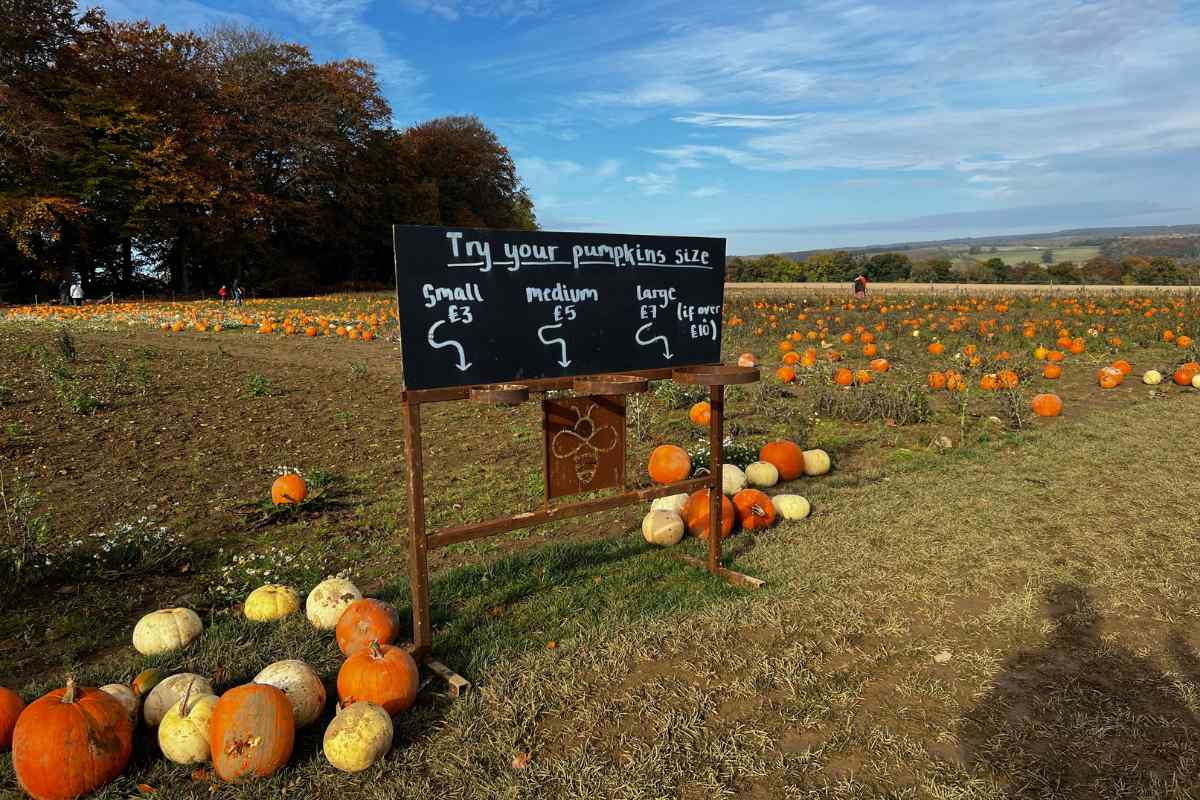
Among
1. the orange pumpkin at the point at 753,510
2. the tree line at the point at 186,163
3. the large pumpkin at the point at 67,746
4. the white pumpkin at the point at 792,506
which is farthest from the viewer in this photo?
the tree line at the point at 186,163

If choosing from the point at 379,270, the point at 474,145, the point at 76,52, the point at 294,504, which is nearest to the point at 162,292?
the point at 76,52

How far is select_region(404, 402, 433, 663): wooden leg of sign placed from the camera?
3.88 m

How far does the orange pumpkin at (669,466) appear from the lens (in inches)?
266

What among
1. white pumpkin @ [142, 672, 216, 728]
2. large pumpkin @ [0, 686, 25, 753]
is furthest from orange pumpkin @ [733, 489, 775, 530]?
large pumpkin @ [0, 686, 25, 753]

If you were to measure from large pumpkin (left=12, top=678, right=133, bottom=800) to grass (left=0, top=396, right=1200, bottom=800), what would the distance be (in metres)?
0.20

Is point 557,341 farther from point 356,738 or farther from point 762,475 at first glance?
point 762,475

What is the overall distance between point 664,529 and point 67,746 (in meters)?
3.97

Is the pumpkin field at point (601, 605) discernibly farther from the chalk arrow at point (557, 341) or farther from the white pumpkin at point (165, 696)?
the chalk arrow at point (557, 341)

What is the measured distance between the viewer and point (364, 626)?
4012 mm

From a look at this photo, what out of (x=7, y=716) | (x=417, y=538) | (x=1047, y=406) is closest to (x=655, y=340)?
(x=417, y=538)

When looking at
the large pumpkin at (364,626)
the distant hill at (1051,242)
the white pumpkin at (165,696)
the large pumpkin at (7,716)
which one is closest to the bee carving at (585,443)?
the large pumpkin at (364,626)

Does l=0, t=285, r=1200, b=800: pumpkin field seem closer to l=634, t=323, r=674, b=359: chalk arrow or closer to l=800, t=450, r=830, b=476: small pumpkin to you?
l=800, t=450, r=830, b=476: small pumpkin

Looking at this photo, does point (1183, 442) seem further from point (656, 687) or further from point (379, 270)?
point (379, 270)

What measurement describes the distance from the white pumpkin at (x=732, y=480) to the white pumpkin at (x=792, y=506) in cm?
41
